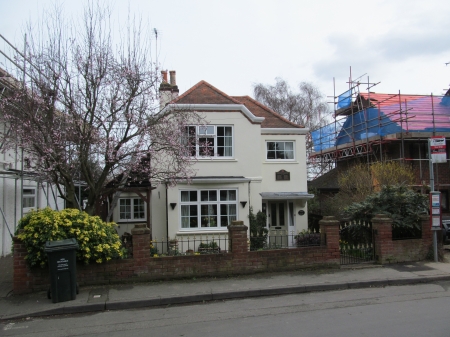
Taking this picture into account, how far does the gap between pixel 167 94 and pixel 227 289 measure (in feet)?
24.8

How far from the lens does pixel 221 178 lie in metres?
14.9

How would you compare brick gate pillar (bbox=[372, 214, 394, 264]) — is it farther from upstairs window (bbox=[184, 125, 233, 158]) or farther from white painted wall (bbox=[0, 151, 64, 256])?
white painted wall (bbox=[0, 151, 64, 256])

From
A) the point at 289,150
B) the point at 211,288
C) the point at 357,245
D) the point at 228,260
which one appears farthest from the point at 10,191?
the point at 357,245

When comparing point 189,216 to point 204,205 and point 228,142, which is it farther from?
point 228,142

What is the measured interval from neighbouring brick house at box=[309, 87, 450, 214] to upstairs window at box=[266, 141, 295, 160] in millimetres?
5589

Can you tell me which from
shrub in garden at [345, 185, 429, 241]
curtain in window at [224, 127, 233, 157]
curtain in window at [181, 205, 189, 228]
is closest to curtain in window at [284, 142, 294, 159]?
curtain in window at [224, 127, 233, 157]

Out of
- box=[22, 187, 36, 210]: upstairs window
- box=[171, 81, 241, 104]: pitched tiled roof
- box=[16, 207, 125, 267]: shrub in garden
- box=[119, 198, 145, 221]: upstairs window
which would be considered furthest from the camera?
box=[119, 198, 145, 221]: upstairs window

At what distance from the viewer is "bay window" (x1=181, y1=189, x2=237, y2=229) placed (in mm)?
15000

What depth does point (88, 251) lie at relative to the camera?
8.55 metres

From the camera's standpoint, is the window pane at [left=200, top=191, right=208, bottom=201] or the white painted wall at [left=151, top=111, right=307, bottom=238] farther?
the window pane at [left=200, top=191, right=208, bottom=201]

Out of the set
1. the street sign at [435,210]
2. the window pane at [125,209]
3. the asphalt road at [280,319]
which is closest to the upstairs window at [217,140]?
the window pane at [125,209]

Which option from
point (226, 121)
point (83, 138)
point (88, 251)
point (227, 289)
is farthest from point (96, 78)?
point (226, 121)

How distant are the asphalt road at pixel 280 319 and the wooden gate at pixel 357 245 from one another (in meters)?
2.79

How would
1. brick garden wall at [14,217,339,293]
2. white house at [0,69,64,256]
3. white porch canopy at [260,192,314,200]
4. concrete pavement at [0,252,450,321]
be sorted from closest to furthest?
concrete pavement at [0,252,450,321] < brick garden wall at [14,217,339,293] < white house at [0,69,64,256] < white porch canopy at [260,192,314,200]
